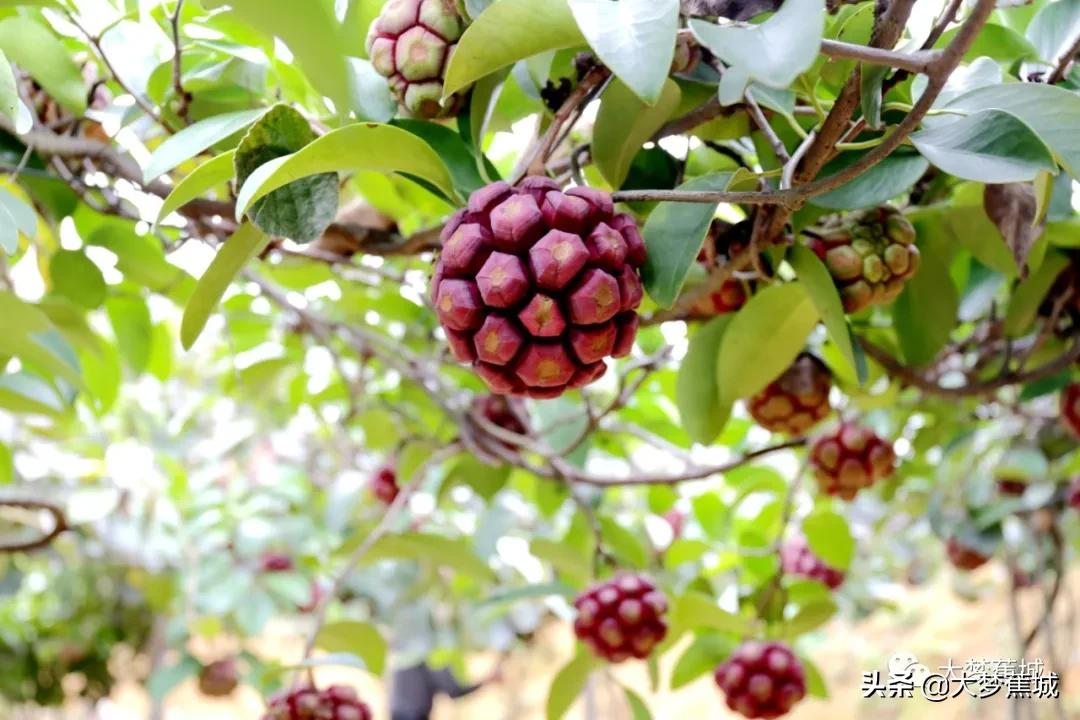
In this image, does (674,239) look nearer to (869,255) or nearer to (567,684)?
(869,255)

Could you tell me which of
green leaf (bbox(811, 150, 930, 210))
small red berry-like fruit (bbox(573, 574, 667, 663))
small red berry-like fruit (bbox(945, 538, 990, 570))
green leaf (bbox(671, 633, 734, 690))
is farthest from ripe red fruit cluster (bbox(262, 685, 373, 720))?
small red berry-like fruit (bbox(945, 538, 990, 570))

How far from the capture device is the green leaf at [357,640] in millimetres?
1217

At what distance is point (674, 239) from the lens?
589 millimetres

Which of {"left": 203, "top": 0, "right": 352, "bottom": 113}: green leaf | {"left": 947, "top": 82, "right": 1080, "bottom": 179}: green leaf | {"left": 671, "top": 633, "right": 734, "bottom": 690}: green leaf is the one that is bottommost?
{"left": 671, "top": 633, "right": 734, "bottom": 690}: green leaf

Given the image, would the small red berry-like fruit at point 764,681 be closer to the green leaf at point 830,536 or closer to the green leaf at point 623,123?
the green leaf at point 830,536

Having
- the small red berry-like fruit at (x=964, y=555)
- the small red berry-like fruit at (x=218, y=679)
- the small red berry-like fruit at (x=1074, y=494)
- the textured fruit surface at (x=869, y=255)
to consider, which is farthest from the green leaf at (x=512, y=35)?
the small red berry-like fruit at (x=218, y=679)

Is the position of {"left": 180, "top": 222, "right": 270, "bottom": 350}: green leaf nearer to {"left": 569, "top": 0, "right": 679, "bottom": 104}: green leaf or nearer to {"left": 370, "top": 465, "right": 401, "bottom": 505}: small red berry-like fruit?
{"left": 569, "top": 0, "right": 679, "bottom": 104}: green leaf

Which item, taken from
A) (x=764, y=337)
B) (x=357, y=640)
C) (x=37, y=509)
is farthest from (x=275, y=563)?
(x=764, y=337)

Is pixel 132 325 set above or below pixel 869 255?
below

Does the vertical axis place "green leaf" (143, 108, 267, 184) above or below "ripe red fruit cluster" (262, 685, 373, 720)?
above

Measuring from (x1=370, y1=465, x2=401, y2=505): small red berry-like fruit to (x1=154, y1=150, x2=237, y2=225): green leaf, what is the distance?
3.66ft

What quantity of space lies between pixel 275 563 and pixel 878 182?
6.56ft

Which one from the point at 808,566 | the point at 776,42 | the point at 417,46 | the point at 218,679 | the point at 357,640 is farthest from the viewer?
the point at 218,679

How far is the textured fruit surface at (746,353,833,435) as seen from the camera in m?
1.01
